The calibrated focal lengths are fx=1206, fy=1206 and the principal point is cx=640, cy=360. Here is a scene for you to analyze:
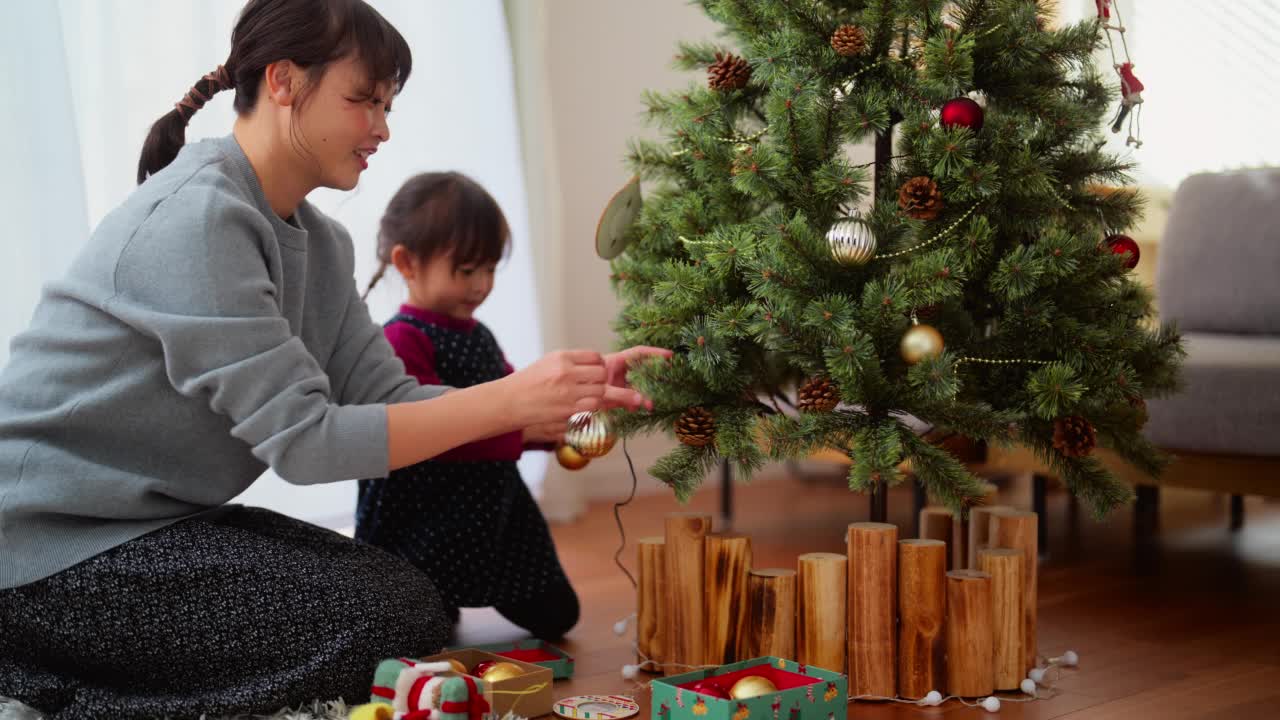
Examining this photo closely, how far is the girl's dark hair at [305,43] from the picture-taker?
1.29m

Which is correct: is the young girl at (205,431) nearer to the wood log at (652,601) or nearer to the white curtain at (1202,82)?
the wood log at (652,601)

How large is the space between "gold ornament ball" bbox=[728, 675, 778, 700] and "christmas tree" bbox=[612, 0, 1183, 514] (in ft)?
0.80

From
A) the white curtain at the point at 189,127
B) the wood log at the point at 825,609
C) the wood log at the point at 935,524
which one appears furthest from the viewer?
the white curtain at the point at 189,127

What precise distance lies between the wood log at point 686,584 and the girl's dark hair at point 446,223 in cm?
57

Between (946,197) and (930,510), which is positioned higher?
(946,197)

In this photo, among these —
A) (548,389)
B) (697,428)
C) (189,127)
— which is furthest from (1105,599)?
(189,127)

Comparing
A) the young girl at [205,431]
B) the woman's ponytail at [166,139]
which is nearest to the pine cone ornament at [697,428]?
the young girl at [205,431]

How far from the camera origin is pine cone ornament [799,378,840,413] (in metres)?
1.41

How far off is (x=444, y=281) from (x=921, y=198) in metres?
0.77

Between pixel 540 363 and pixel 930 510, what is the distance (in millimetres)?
679

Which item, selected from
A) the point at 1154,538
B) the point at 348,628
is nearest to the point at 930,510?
the point at 348,628

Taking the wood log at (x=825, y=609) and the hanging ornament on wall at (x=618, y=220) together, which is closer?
the wood log at (x=825, y=609)

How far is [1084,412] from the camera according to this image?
1467 millimetres

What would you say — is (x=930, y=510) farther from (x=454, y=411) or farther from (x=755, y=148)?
(x=454, y=411)
